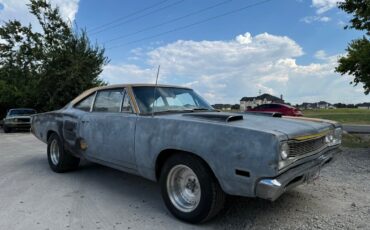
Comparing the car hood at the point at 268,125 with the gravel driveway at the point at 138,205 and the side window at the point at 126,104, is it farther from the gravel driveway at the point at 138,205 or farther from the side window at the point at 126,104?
the gravel driveway at the point at 138,205

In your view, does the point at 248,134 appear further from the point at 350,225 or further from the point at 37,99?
the point at 37,99

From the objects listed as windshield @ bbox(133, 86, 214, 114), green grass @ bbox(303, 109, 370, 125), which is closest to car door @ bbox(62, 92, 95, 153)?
windshield @ bbox(133, 86, 214, 114)

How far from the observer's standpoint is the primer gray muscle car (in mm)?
3189

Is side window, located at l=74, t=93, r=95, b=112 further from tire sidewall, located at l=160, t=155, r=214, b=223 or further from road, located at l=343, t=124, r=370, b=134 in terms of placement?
road, located at l=343, t=124, r=370, b=134

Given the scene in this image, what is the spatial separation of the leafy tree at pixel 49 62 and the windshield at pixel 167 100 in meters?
18.7

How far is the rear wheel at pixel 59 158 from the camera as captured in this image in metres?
6.19

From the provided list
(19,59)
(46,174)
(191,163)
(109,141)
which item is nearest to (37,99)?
(19,59)

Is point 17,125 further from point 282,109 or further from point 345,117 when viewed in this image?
point 345,117

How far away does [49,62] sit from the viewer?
76.1 feet

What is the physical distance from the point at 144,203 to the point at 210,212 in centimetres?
130

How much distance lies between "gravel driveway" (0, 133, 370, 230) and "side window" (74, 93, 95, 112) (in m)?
1.29

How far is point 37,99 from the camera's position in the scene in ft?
81.7

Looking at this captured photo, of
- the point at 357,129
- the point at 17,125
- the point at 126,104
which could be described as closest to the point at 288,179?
the point at 126,104

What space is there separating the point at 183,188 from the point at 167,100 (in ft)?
4.81
